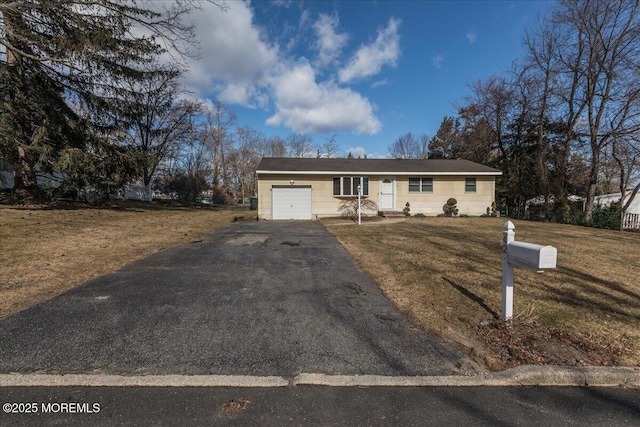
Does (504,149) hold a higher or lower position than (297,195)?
higher

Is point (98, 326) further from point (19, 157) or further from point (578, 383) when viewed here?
point (19, 157)

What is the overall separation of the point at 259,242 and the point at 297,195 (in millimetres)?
8027

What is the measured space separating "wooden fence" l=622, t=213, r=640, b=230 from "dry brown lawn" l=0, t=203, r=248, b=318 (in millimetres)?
19740

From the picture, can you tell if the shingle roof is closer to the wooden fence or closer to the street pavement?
the wooden fence

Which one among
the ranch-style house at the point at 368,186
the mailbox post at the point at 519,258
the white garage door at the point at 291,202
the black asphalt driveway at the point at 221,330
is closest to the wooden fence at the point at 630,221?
the ranch-style house at the point at 368,186

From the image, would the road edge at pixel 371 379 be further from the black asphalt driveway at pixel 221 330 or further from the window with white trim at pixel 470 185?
the window with white trim at pixel 470 185

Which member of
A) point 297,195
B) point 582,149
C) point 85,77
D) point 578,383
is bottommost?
point 578,383

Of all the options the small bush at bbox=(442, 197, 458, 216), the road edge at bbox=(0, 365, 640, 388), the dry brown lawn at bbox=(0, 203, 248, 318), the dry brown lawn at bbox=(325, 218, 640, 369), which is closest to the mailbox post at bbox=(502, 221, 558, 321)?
the dry brown lawn at bbox=(325, 218, 640, 369)

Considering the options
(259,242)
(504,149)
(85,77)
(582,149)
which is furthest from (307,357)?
(504,149)

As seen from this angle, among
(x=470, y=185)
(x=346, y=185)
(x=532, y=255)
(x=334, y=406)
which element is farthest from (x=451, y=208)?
(x=334, y=406)

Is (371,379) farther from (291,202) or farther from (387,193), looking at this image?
(387,193)

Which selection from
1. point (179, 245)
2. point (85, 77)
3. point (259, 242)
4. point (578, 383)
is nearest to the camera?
point (578, 383)

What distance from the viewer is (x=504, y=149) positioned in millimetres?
25703

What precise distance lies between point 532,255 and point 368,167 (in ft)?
51.5
